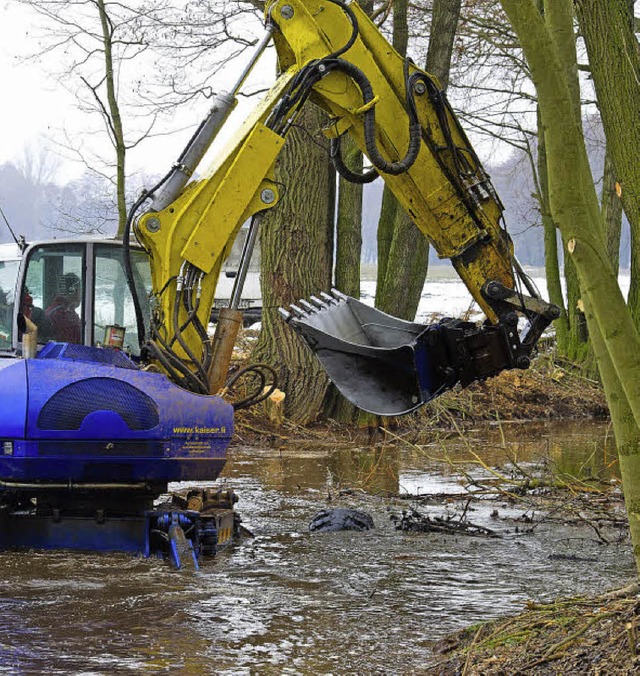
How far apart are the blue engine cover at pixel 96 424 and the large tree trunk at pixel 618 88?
3446 millimetres

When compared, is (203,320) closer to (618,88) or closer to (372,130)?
(372,130)

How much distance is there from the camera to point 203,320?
344 inches

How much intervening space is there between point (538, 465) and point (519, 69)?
1427cm

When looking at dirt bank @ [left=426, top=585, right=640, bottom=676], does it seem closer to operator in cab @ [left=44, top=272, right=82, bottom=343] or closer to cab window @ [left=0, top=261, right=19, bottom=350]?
operator in cab @ [left=44, top=272, right=82, bottom=343]

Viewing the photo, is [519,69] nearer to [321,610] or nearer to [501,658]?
[321,610]

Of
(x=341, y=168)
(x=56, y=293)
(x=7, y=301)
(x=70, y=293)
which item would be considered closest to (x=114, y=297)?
(x=70, y=293)

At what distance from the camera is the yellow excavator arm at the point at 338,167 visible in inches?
337

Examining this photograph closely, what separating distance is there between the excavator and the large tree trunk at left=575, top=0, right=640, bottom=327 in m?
2.76

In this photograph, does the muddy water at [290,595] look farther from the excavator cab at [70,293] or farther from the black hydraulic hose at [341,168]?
the black hydraulic hose at [341,168]

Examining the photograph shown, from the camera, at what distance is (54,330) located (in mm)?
9273

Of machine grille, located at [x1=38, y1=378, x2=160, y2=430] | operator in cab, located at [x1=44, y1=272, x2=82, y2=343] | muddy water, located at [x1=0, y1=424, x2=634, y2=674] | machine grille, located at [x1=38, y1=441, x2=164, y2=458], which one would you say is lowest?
muddy water, located at [x1=0, y1=424, x2=634, y2=674]

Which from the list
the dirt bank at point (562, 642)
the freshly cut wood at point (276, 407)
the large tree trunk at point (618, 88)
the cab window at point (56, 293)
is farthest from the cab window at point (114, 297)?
the freshly cut wood at point (276, 407)

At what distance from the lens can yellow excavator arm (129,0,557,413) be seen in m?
8.56

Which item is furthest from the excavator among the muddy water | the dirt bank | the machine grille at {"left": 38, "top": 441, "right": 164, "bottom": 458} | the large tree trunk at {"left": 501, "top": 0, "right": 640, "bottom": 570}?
the large tree trunk at {"left": 501, "top": 0, "right": 640, "bottom": 570}
